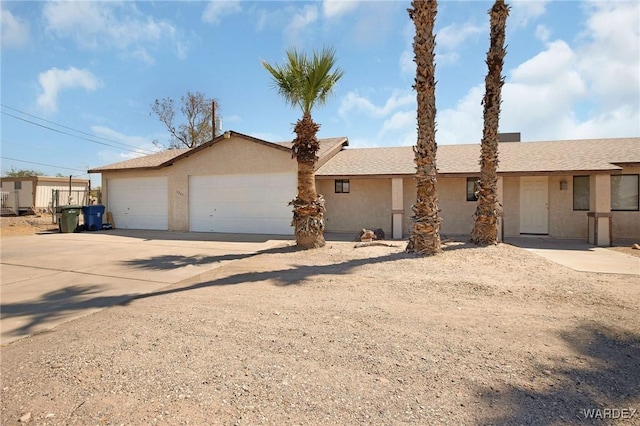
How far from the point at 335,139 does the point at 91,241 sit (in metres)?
12.3

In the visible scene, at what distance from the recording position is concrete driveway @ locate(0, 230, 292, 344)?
5409 mm

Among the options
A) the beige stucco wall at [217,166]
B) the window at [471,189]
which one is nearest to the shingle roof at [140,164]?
the beige stucco wall at [217,166]

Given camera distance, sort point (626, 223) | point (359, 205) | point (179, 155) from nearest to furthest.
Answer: point (626, 223), point (359, 205), point (179, 155)

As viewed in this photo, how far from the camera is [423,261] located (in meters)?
8.58

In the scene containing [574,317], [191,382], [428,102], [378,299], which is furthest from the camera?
[428,102]

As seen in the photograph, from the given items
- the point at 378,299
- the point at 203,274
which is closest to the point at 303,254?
the point at 203,274

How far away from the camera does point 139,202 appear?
1897cm

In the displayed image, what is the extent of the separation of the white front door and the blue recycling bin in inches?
785

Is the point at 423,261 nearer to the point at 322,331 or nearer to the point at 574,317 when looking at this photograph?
the point at 574,317

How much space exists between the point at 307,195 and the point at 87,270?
596cm

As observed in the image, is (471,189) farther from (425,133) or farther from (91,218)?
(91,218)

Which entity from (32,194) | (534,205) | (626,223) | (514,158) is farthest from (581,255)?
(32,194)

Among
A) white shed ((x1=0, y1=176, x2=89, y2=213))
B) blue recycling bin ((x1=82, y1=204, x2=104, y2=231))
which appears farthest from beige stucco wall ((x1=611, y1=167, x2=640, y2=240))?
white shed ((x1=0, y1=176, x2=89, y2=213))

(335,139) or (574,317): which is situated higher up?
(335,139)
